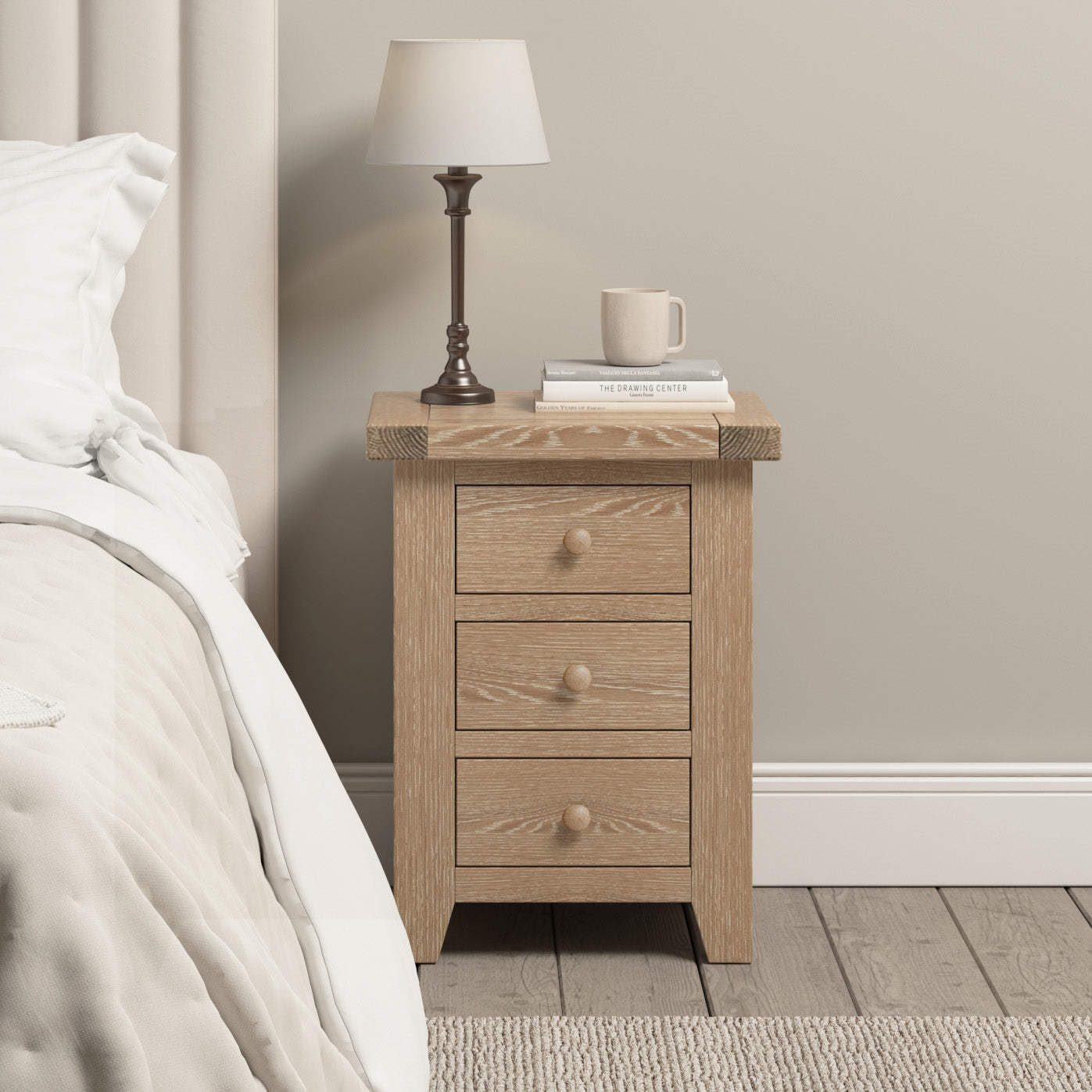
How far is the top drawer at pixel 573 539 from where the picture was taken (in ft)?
5.31

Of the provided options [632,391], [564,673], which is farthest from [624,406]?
[564,673]

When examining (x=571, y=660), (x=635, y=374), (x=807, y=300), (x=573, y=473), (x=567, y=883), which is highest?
(x=807, y=300)

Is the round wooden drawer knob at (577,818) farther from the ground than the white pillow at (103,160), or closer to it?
closer to it

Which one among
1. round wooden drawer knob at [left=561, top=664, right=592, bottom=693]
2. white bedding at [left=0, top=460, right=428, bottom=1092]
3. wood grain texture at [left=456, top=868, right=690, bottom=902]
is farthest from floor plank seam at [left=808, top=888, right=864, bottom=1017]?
white bedding at [left=0, top=460, right=428, bottom=1092]

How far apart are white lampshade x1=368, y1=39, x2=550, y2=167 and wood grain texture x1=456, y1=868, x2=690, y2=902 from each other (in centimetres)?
89

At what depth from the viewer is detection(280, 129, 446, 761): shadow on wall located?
75.3 inches

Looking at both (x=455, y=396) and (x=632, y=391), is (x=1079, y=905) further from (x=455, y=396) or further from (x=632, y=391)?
(x=455, y=396)

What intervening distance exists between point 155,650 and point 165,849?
27 cm

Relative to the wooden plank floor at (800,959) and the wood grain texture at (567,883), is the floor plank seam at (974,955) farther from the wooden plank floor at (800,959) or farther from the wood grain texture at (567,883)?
the wood grain texture at (567,883)

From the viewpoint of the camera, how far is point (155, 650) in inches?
38.6

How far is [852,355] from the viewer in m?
1.95

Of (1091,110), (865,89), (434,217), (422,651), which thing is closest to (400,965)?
(422,651)

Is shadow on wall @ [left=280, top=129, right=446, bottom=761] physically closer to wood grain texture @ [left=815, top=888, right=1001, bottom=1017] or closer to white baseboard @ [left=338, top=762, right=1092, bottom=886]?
white baseboard @ [left=338, top=762, right=1092, bottom=886]

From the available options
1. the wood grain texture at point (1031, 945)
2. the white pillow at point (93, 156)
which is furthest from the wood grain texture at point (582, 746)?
the white pillow at point (93, 156)
